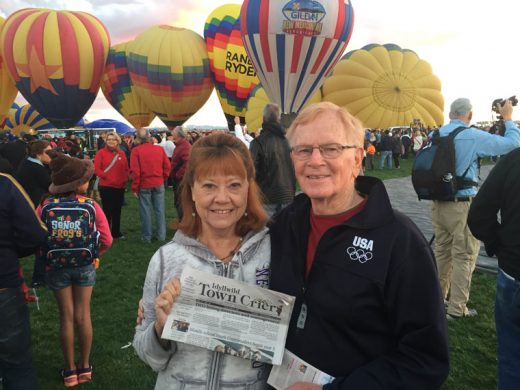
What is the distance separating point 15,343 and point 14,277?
0.38 meters

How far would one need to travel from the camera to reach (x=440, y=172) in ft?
11.8

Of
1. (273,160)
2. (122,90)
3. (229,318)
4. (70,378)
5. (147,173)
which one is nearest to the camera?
(229,318)

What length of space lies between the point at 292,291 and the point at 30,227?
167 centimetres

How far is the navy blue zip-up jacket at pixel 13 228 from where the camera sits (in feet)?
7.05

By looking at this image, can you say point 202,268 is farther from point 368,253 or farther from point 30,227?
point 30,227

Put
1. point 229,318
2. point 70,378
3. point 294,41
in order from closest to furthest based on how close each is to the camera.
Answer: point 229,318
point 70,378
point 294,41

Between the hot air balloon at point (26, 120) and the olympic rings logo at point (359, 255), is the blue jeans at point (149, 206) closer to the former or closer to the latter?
the olympic rings logo at point (359, 255)

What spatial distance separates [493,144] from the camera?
3.43 meters

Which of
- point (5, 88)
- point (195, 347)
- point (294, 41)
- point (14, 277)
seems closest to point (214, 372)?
point (195, 347)

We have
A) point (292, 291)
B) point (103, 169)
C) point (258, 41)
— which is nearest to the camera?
point (292, 291)

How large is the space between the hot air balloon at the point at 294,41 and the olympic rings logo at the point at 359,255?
1421 cm

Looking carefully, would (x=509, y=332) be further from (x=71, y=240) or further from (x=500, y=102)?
(x=71, y=240)

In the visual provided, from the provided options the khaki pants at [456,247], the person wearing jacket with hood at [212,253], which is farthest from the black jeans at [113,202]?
the person wearing jacket with hood at [212,253]

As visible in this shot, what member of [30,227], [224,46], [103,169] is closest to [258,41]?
[224,46]
